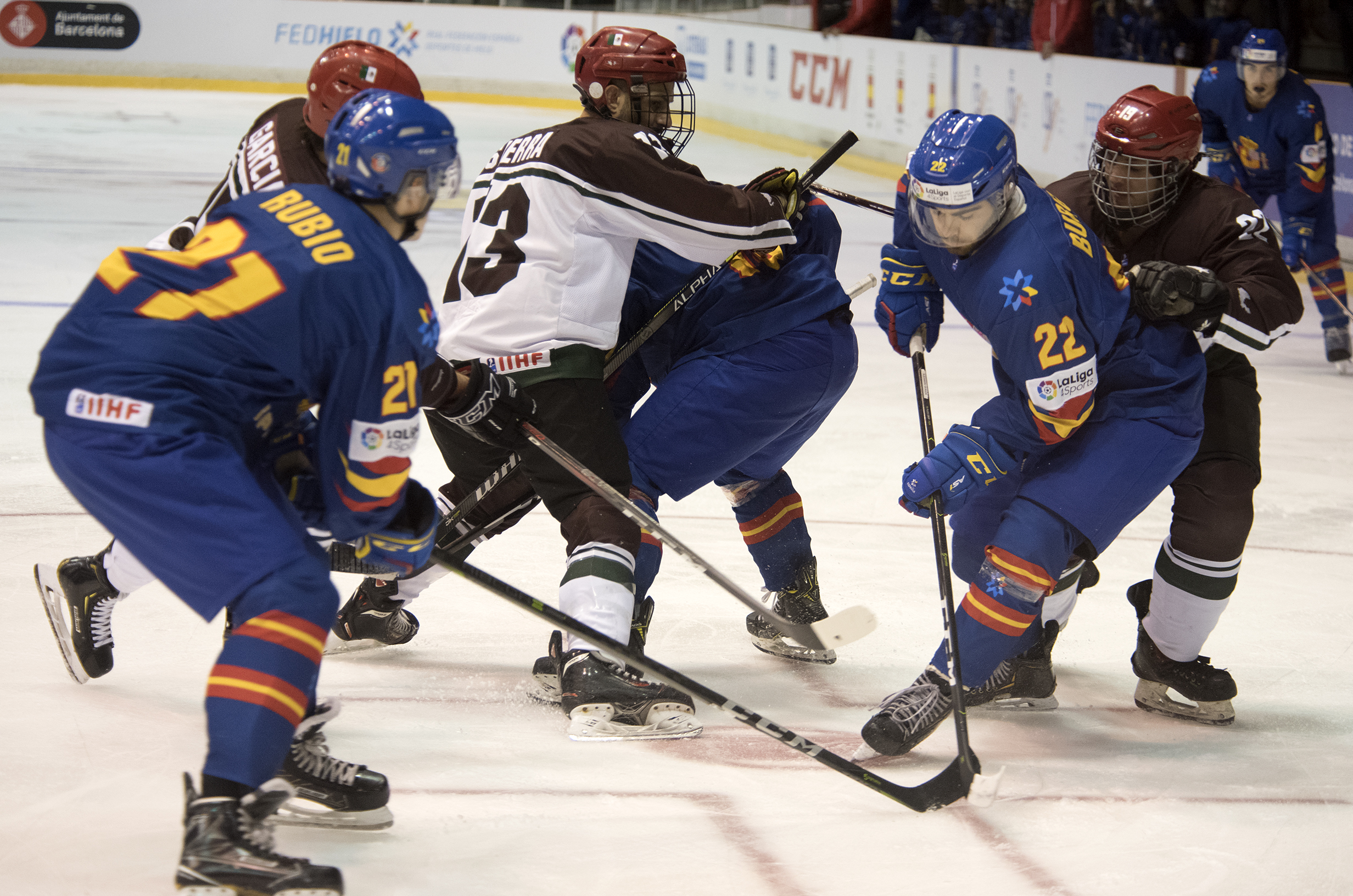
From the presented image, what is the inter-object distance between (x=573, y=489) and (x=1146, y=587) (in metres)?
1.25

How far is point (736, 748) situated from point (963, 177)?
1096mm

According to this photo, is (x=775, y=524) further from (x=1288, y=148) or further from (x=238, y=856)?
(x=1288, y=148)

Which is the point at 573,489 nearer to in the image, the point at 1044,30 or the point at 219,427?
the point at 219,427

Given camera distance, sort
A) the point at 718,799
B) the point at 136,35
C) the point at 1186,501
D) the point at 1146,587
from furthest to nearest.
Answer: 1. the point at 136,35
2. the point at 1146,587
3. the point at 1186,501
4. the point at 718,799

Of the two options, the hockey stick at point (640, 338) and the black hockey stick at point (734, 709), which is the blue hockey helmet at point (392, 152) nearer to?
the black hockey stick at point (734, 709)

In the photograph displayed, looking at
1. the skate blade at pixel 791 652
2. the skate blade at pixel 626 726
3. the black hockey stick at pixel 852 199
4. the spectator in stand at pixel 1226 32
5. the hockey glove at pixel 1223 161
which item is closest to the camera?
the skate blade at pixel 626 726

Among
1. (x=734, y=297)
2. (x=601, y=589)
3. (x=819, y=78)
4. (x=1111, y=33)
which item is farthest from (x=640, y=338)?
(x=819, y=78)

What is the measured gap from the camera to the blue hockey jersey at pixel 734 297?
288cm

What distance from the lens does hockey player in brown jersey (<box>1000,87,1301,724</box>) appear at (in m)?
2.72

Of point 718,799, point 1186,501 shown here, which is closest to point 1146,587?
point 1186,501

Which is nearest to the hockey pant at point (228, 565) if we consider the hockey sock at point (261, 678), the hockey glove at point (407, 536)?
the hockey sock at point (261, 678)

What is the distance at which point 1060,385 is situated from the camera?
2416 mm

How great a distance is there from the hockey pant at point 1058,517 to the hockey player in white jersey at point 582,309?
0.56 meters

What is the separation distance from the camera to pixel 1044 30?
9.71 metres
